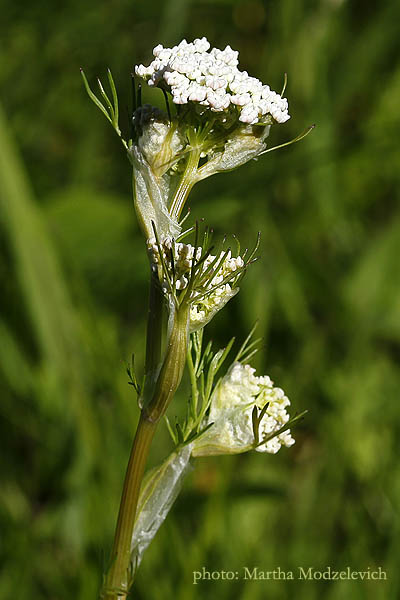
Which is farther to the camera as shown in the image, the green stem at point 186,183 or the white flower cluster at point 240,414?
the white flower cluster at point 240,414

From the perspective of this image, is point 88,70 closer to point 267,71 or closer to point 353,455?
point 267,71

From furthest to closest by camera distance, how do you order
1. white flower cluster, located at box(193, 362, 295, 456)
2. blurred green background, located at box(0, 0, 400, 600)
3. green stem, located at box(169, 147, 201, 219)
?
blurred green background, located at box(0, 0, 400, 600) < white flower cluster, located at box(193, 362, 295, 456) < green stem, located at box(169, 147, 201, 219)

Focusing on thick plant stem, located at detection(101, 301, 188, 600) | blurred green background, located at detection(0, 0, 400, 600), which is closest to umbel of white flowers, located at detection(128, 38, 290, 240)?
thick plant stem, located at detection(101, 301, 188, 600)

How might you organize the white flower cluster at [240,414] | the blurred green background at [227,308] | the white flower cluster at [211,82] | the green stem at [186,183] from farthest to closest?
the blurred green background at [227,308] < the white flower cluster at [240,414] < the green stem at [186,183] < the white flower cluster at [211,82]

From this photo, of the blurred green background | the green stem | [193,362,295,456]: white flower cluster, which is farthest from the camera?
the blurred green background

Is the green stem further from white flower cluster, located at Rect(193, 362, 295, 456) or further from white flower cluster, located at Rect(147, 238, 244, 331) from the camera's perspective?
white flower cluster, located at Rect(193, 362, 295, 456)

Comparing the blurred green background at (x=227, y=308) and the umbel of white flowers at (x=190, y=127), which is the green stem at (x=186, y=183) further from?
the blurred green background at (x=227, y=308)

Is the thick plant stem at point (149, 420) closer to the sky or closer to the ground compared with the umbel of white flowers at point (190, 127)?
closer to the ground

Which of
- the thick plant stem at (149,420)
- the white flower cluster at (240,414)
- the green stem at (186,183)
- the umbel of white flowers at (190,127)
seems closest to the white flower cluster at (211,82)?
the umbel of white flowers at (190,127)
